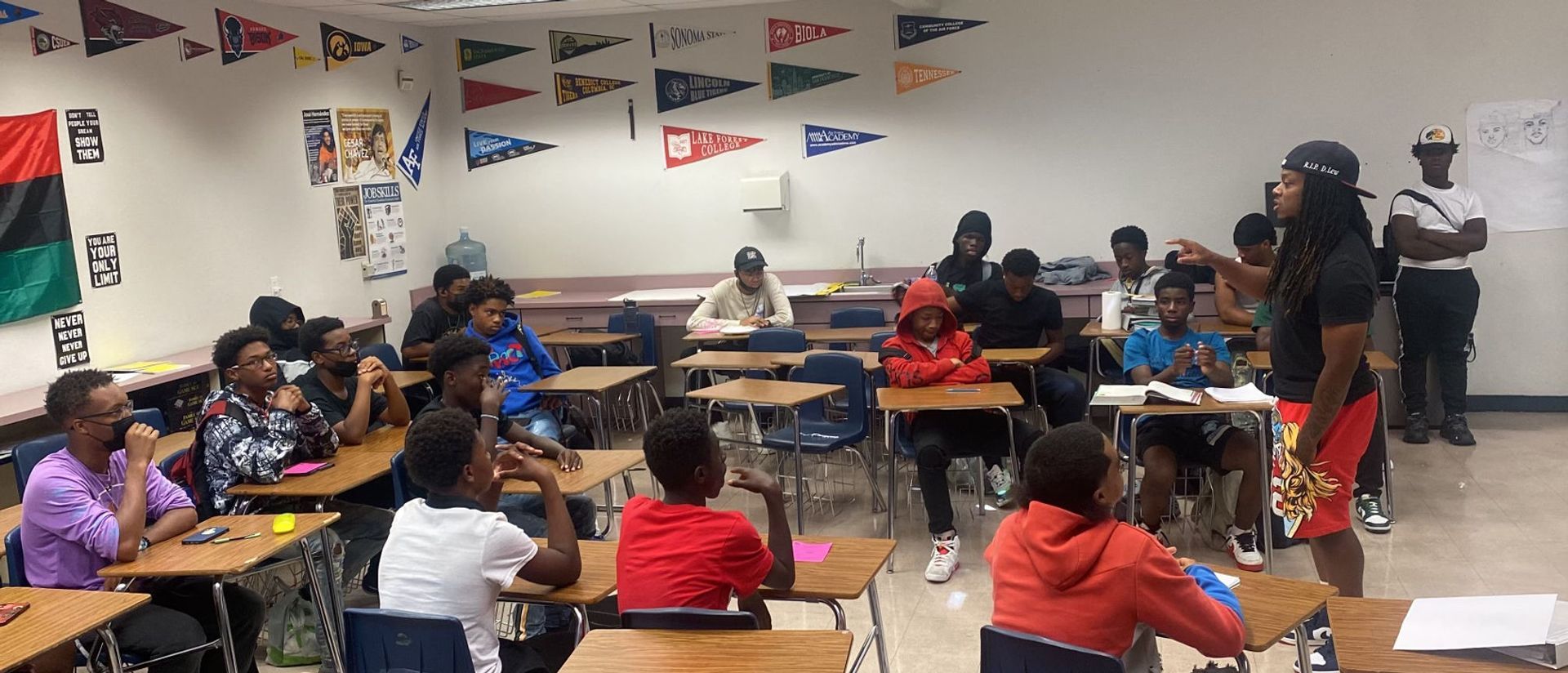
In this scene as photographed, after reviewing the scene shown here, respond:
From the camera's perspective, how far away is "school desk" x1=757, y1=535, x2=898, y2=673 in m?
2.70

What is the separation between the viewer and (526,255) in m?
8.73

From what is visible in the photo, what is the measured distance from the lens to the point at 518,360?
18.0 feet

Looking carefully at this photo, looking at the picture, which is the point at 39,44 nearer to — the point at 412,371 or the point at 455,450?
the point at 412,371

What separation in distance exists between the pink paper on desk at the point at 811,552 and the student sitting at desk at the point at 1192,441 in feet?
5.98

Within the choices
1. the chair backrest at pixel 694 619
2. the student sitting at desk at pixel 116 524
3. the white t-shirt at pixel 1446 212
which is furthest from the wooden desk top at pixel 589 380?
the white t-shirt at pixel 1446 212

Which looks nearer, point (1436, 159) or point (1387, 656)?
point (1387, 656)

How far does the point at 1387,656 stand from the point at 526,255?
7.50 m

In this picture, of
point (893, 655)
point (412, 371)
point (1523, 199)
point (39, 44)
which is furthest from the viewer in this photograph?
point (1523, 199)

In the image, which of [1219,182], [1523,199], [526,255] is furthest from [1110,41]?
[526,255]

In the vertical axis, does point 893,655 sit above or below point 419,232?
below

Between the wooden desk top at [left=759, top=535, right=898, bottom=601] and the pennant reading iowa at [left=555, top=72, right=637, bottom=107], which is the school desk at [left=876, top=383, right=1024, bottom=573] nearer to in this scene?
the wooden desk top at [left=759, top=535, right=898, bottom=601]

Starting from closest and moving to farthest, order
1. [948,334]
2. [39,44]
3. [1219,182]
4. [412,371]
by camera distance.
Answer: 1. [948,334]
2. [39,44]
3. [412,371]
4. [1219,182]

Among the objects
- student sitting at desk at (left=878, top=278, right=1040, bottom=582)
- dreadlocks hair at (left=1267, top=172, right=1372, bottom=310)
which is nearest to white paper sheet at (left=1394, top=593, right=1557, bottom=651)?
dreadlocks hair at (left=1267, top=172, right=1372, bottom=310)

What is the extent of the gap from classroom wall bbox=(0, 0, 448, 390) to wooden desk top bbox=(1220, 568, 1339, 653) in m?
5.52
